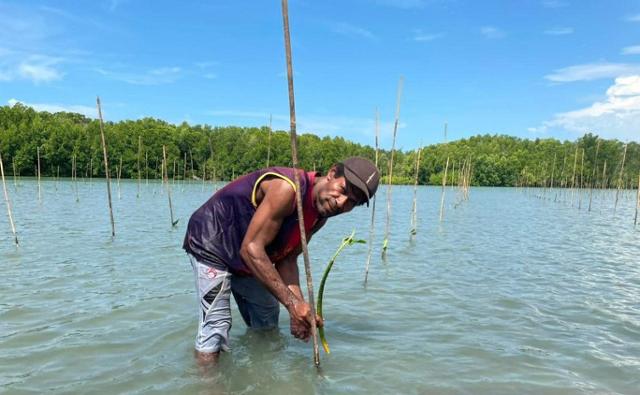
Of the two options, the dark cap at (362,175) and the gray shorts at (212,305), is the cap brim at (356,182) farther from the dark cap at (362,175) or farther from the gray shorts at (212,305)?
the gray shorts at (212,305)

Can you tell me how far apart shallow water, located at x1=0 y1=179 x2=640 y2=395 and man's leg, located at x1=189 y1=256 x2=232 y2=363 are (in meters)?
0.29

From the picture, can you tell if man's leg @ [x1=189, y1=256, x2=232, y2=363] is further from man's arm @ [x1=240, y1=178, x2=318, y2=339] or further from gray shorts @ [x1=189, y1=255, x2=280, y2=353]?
man's arm @ [x1=240, y1=178, x2=318, y2=339]

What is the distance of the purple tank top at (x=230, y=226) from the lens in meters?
3.29

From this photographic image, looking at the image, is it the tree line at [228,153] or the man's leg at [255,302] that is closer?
the man's leg at [255,302]

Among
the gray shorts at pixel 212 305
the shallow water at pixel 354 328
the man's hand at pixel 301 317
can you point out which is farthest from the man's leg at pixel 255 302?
the man's hand at pixel 301 317

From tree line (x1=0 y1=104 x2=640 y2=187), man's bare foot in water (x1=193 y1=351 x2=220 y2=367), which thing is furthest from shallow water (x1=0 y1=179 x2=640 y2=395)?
tree line (x1=0 y1=104 x2=640 y2=187)

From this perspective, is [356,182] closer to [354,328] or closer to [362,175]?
[362,175]

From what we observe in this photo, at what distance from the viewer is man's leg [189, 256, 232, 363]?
11.2 ft

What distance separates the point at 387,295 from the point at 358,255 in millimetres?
4088

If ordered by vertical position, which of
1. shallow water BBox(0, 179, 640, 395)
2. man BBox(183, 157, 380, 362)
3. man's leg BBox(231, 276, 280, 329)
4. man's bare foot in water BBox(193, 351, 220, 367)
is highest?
man BBox(183, 157, 380, 362)

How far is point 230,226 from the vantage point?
3.34 meters

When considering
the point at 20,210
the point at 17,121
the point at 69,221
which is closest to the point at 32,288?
the point at 69,221

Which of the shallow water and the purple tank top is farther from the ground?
the purple tank top

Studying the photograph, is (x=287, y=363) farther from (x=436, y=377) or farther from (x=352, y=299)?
(x=352, y=299)
